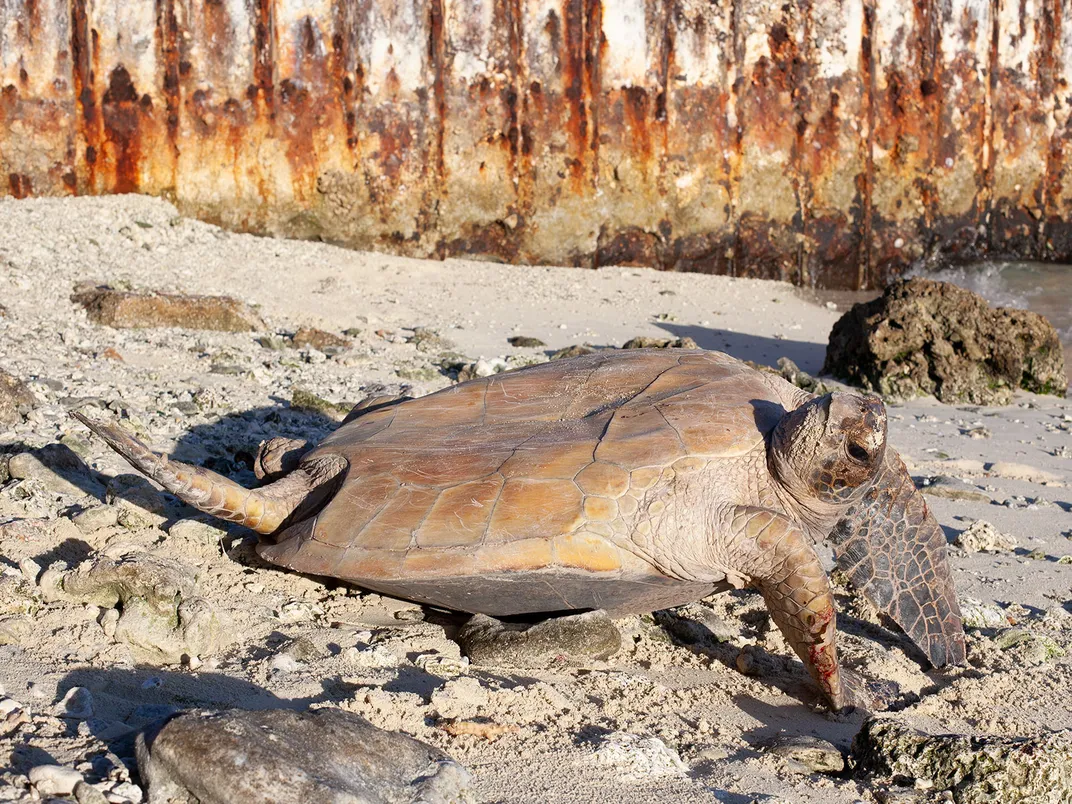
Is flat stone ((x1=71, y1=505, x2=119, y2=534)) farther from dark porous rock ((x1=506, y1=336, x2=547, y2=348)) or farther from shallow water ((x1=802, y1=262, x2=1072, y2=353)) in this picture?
shallow water ((x1=802, y1=262, x2=1072, y2=353))

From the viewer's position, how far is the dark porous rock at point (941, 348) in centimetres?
568

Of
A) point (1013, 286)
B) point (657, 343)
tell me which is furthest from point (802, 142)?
point (657, 343)

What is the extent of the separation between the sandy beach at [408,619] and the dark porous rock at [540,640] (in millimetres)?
44

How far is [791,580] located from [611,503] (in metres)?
0.53

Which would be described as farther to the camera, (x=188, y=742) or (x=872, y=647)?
(x=872, y=647)

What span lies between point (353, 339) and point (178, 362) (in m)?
1.04

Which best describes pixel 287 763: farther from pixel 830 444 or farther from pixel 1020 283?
pixel 1020 283

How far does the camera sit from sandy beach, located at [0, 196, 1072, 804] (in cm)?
234

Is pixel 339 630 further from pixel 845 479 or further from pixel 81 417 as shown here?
pixel 845 479

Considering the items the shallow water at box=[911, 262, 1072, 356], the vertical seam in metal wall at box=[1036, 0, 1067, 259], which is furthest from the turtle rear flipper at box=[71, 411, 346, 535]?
the vertical seam in metal wall at box=[1036, 0, 1067, 259]

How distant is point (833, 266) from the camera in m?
8.29

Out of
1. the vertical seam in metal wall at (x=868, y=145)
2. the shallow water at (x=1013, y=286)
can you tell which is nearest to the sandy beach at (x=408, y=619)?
the shallow water at (x=1013, y=286)

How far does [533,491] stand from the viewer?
2.94 meters

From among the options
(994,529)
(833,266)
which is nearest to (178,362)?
(994,529)
